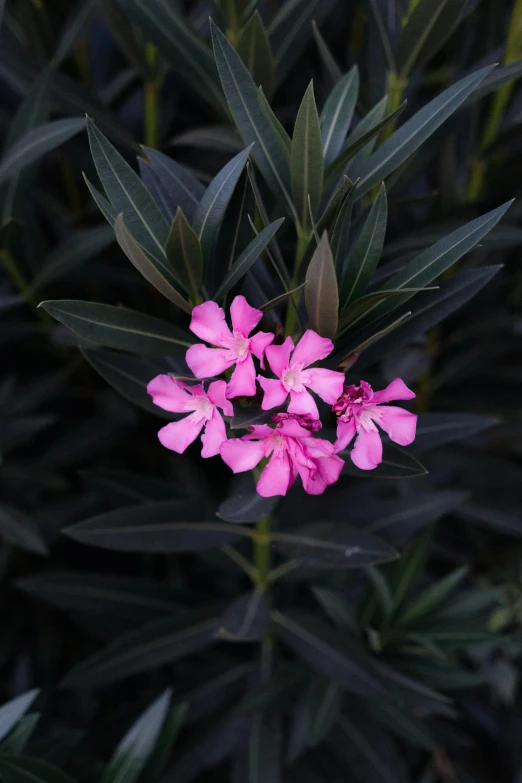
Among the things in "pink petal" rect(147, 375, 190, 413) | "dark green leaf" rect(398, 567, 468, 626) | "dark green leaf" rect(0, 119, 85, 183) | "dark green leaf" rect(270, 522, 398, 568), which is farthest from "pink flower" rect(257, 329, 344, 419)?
"dark green leaf" rect(398, 567, 468, 626)

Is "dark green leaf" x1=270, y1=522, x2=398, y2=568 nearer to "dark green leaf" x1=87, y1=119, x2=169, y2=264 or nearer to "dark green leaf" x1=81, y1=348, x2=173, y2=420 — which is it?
"dark green leaf" x1=81, y1=348, x2=173, y2=420

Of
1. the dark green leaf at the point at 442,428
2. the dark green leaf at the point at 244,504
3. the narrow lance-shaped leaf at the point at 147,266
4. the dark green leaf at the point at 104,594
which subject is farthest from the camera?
the dark green leaf at the point at 104,594

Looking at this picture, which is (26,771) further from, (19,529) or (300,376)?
(300,376)

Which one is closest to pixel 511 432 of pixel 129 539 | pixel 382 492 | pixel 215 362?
pixel 382 492

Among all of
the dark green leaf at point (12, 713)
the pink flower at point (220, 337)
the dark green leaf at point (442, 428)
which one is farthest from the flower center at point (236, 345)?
the dark green leaf at point (12, 713)

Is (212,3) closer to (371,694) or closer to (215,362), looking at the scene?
(215,362)

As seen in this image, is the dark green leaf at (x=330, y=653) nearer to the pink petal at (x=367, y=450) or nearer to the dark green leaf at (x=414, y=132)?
the pink petal at (x=367, y=450)
